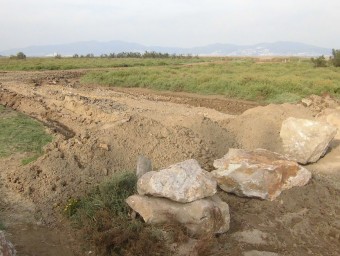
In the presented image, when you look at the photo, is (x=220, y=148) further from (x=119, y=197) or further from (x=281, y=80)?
(x=281, y=80)

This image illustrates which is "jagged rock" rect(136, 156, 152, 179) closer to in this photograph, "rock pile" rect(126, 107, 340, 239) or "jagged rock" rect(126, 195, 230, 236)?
"rock pile" rect(126, 107, 340, 239)

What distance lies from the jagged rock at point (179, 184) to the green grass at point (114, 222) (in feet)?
1.48

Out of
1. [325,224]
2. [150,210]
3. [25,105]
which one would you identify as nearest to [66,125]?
[25,105]

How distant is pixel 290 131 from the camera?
9.20 m

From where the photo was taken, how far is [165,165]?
26.3ft

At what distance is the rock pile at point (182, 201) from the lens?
5574 mm

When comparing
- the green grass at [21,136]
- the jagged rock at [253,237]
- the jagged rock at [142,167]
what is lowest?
the jagged rock at [253,237]

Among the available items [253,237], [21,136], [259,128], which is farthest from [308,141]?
[21,136]

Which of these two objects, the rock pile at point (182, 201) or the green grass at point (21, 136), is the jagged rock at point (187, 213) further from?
the green grass at point (21, 136)

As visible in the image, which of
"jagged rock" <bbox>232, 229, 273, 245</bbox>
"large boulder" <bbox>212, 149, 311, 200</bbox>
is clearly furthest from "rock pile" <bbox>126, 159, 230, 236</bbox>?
Answer: "large boulder" <bbox>212, 149, 311, 200</bbox>

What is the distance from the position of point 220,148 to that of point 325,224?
126 inches

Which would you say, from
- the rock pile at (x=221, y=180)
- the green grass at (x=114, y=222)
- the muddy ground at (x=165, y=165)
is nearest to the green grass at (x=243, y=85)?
the muddy ground at (x=165, y=165)

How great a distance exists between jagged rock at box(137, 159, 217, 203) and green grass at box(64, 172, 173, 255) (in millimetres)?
450

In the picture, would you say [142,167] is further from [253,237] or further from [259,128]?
[259,128]
